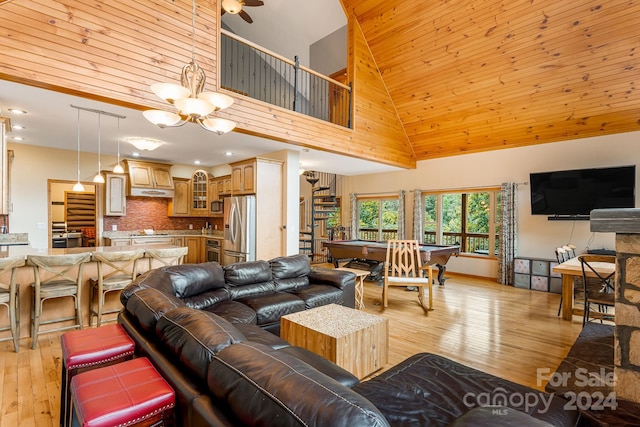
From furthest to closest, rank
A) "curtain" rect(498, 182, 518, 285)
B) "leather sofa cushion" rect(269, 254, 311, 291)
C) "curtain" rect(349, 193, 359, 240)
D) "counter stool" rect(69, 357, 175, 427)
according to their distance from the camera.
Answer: "curtain" rect(349, 193, 359, 240), "curtain" rect(498, 182, 518, 285), "leather sofa cushion" rect(269, 254, 311, 291), "counter stool" rect(69, 357, 175, 427)

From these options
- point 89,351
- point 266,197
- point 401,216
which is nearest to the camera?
point 89,351

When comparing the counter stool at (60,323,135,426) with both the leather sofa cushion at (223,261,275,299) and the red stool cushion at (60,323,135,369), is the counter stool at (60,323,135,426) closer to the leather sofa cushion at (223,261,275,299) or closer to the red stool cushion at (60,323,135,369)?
the red stool cushion at (60,323,135,369)

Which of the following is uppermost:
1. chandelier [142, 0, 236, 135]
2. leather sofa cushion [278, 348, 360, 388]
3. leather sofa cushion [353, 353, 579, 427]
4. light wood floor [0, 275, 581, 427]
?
chandelier [142, 0, 236, 135]

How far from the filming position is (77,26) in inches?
123

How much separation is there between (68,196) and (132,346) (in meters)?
8.90

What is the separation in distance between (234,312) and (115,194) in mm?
5677

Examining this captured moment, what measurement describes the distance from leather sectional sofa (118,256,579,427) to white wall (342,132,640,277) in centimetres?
578

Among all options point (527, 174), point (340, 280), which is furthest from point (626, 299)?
point (527, 174)

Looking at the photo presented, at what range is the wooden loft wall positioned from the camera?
290 cm

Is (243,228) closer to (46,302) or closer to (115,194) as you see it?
(46,302)

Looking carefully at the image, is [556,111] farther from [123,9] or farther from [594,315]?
[123,9]

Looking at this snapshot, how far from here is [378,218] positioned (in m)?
9.43

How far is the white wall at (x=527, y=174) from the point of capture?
220 inches

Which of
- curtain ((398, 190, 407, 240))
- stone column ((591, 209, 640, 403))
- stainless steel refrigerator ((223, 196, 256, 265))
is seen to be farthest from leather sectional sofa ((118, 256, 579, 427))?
curtain ((398, 190, 407, 240))
